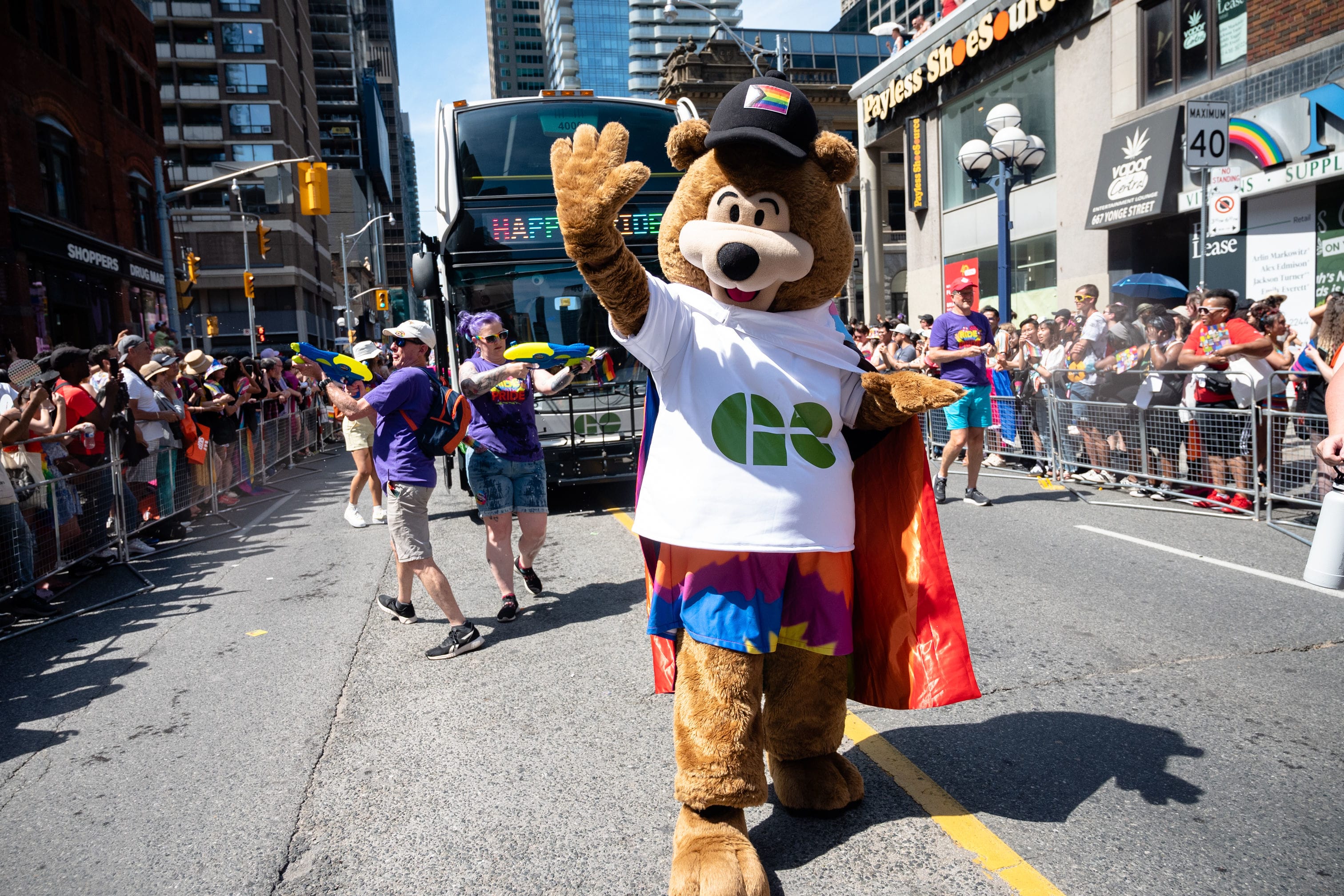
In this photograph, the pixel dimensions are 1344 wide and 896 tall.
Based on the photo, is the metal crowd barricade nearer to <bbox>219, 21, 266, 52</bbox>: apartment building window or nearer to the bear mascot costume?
the bear mascot costume

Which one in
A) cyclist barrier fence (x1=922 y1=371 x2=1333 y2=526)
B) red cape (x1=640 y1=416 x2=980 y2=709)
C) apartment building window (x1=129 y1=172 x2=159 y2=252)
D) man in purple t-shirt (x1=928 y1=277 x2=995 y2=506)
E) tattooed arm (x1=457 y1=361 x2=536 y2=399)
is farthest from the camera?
apartment building window (x1=129 y1=172 x2=159 y2=252)

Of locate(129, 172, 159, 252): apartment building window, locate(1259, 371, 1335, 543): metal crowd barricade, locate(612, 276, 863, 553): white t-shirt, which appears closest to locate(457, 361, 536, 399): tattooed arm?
locate(612, 276, 863, 553): white t-shirt

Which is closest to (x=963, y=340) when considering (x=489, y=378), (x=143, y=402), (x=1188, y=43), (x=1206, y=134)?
(x=1206, y=134)

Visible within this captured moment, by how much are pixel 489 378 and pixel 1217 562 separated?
16.2 feet

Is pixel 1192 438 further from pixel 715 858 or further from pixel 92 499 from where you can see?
pixel 92 499

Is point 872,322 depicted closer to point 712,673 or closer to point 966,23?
point 966,23

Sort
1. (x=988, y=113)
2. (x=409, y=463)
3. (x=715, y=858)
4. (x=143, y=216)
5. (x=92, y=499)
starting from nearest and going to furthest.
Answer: (x=715, y=858) < (x=409, y=463) < (x=92, y=499) < (x=988, y=113) < (x=143, y=216)

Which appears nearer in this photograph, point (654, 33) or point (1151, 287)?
point (1151, 287)

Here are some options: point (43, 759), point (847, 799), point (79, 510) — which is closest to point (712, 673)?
point (847, 799)

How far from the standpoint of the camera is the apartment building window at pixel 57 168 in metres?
23.2

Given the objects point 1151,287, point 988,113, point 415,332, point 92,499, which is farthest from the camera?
point 988,113

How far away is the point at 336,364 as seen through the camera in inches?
212

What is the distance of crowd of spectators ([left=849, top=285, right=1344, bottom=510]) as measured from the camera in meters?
7.64

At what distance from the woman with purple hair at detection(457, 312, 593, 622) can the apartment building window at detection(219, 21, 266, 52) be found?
211ft
